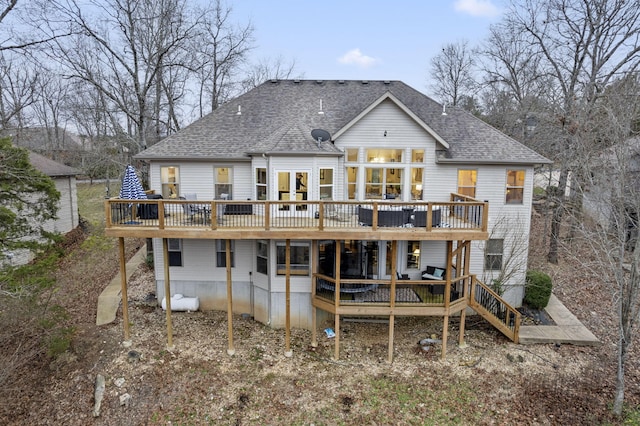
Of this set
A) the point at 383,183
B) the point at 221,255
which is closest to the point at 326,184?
the point at 383,183

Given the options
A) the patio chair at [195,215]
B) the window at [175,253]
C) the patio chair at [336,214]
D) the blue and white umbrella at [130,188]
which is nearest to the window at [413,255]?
the patio chair at [336,214]

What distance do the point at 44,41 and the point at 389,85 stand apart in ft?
42.8

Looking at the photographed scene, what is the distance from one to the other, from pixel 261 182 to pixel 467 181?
7.89m

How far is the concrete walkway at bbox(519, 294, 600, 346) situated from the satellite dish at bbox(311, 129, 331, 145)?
9.59m

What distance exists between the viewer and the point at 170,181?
13.5 m

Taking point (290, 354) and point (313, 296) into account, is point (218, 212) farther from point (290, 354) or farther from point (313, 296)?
point (290, 354)

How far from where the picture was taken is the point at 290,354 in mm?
11234

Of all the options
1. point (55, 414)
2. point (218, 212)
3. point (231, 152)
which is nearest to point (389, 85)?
point (231, 152)

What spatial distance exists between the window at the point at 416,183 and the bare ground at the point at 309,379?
492 cm

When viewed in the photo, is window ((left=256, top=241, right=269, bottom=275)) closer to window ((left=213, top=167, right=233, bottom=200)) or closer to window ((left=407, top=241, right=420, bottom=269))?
window ((left=213, top=167, right=233, bottom=200))

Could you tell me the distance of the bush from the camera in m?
13.8

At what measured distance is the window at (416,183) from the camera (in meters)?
13.3

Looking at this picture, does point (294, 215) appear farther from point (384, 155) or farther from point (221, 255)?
point (384, 155)

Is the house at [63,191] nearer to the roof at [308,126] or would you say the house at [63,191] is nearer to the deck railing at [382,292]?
the roof at [308,126]
